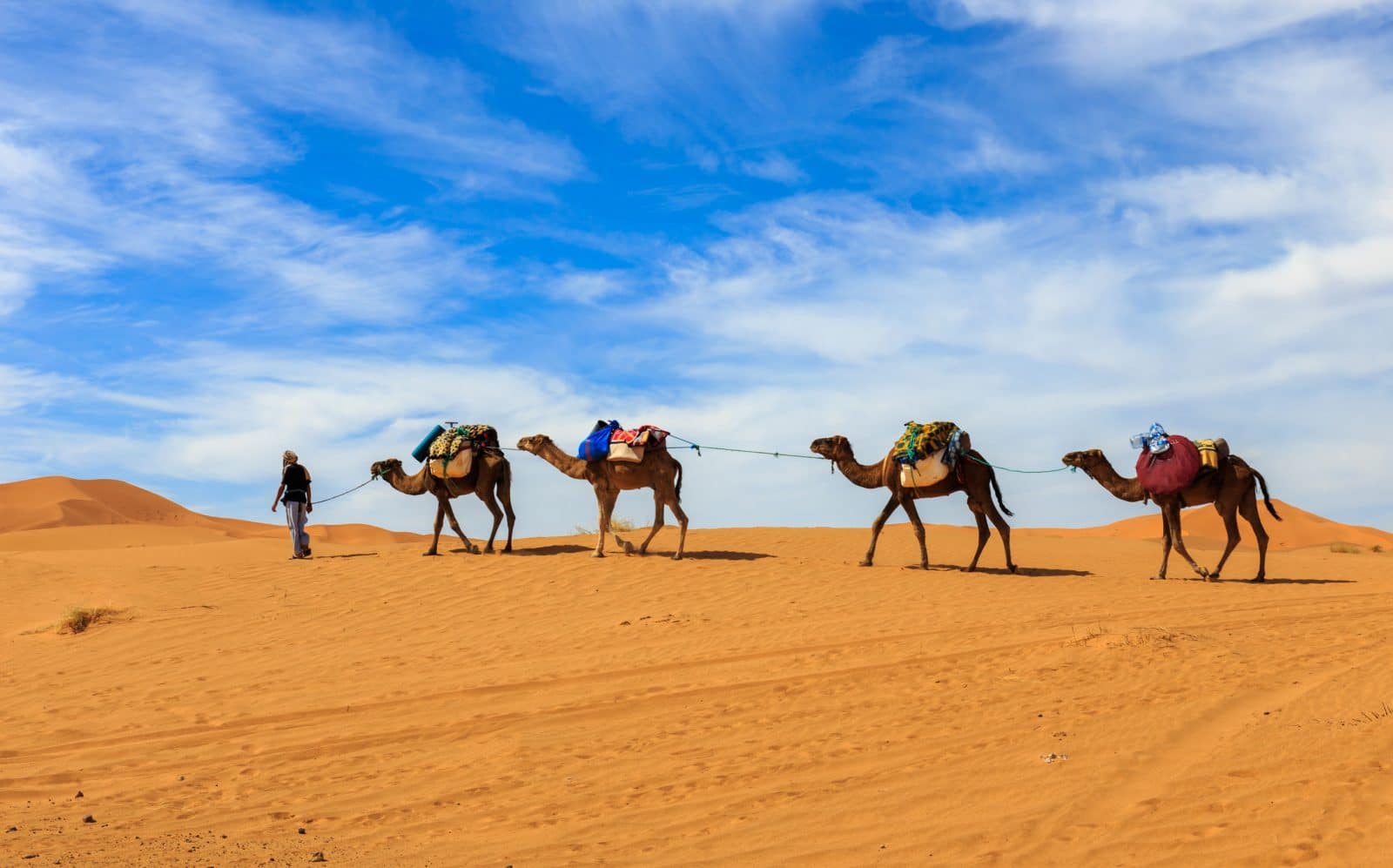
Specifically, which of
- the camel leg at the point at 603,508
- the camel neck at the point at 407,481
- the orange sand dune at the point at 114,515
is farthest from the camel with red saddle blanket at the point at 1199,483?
the orange sand dune at the point at 114,515

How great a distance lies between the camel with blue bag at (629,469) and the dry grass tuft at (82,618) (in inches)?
301

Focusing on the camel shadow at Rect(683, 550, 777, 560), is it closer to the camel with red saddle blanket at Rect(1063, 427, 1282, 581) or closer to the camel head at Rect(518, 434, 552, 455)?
the camel head at Rect(518, 434, 552, 455)

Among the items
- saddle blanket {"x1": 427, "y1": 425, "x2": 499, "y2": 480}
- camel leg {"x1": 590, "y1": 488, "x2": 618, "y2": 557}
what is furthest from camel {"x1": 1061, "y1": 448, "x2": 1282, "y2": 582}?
saddle blanket {"x1": 427, "y1": 425, "x2": 499, "y2": 480}

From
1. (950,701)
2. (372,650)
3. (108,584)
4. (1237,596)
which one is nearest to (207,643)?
(372,650)

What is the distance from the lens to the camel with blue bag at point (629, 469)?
20047 mm

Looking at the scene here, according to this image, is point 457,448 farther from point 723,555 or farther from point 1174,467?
point 1174,467

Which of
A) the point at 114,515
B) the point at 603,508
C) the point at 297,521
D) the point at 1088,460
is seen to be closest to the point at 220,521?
the point at 114,515

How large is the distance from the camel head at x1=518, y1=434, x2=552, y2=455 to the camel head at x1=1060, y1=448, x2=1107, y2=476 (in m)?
9.25

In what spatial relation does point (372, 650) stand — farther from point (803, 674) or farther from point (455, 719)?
point (803, 674)

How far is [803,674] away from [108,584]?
43.6ft

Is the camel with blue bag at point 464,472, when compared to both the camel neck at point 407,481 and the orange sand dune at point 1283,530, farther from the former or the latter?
the orange sand dune at point 1283,530

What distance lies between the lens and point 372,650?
14.5m

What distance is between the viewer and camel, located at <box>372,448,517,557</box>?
69.9 feet

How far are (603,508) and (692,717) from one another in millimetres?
10766
